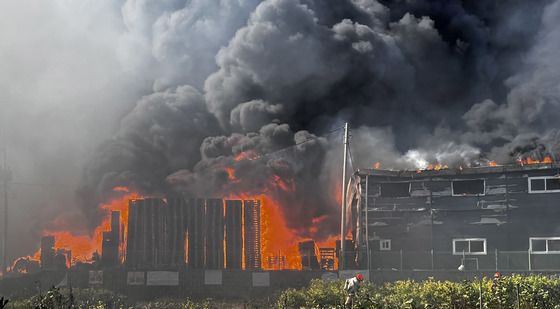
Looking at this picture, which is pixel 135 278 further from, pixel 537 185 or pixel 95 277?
pixel 537 185

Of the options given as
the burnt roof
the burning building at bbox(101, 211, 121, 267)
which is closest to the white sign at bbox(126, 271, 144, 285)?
the burning building at bbox(101, 211, 121, 267)

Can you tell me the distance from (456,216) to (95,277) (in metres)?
23.3

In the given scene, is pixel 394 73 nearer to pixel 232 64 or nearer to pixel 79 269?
pixel 232 64

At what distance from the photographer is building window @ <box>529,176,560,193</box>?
43688 millimetres

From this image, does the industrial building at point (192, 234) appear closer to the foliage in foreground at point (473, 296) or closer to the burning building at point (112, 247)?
the burning building at point (112, 247)

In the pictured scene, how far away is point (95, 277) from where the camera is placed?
41125 millimetres

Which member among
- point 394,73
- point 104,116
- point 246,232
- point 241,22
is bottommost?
point 246,232

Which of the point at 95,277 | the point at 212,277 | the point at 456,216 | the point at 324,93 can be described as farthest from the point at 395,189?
the point at 324,93

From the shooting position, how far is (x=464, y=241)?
4441 centimetres

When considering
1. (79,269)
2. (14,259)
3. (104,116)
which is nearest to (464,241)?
(79,269)

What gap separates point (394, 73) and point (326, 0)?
47.3 ft

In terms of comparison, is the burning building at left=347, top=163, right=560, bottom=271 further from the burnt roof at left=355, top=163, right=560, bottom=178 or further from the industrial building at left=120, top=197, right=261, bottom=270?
the industrial building at left=120, top=197, right=261, bottom=270

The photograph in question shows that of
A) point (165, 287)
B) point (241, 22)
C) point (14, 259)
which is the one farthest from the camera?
point (241, 22)

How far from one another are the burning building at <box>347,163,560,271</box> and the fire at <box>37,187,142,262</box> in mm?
20101
